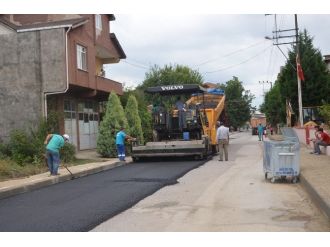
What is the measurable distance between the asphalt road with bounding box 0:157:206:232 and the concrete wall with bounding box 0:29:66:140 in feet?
27.9

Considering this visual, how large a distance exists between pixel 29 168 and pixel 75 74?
26.5 feet

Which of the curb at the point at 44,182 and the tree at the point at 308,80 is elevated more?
the tree at the point at 308,80

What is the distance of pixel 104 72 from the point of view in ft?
109

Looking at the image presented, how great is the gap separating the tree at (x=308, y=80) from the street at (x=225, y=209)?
91.4 feet

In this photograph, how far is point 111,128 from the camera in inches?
915

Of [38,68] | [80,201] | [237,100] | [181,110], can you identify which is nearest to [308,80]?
[181,110]

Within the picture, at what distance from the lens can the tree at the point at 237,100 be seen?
9188cm

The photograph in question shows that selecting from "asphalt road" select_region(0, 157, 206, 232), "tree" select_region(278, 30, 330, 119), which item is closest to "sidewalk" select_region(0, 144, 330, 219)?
"asphalt road" select_region(0, 157, 206, 232)

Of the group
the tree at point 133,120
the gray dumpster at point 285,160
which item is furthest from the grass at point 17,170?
the gray dumpster at point 285,160

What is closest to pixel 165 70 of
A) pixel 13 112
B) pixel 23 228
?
pixel 13 112

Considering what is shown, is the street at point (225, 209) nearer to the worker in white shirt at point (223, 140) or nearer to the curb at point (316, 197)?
the curb at point (316, 197)

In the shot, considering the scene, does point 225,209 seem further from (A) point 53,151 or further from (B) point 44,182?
(A) point 53,151

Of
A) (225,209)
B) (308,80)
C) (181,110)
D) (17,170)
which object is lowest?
(225,209)

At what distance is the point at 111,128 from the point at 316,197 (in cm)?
1484
